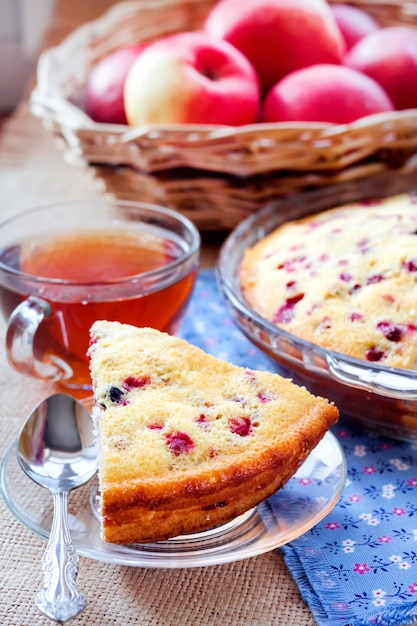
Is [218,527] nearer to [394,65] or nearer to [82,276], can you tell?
[82,276]

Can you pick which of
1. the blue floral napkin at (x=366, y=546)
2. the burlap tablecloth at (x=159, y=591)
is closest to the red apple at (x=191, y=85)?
the blue floral napkin at (x=366, y=546)

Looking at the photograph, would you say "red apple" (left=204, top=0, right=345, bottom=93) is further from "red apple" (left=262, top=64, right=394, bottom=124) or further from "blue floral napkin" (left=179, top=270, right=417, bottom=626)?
"blue floral napkin" (left=179, top=270, right=417, bottom=626)

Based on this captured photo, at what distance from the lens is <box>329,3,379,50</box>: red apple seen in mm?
1912

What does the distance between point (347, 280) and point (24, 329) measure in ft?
1.70

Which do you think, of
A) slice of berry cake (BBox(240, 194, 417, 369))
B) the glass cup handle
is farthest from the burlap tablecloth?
slice of berry cake (BBox(240, 194, 417, 369))

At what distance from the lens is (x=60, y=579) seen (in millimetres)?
833

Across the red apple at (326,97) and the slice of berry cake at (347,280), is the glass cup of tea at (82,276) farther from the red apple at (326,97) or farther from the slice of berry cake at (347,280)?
the red apple at (326,97)

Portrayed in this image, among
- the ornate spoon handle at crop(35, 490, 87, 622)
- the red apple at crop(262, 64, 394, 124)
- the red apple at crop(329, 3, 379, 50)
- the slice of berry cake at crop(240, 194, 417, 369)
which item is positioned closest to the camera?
the ornate spoon handle at crop(35, 490, 87, 622)

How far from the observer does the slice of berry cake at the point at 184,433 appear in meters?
0.86

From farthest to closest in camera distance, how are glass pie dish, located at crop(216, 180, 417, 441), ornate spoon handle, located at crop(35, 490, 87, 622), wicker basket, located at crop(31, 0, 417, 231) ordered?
wicker basket, located at crop(31, 0, 417, 231) < glass pie dish, located at crop(216, 180, 417, 441) < ornate spoon handle, located at crop(35, 490, 87, 622)

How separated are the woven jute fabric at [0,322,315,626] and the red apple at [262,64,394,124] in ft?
3.16

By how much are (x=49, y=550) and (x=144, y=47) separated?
130 centimetres

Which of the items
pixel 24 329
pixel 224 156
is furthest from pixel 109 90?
pixel 24 329

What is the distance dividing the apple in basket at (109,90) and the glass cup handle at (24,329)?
2.23 ft
